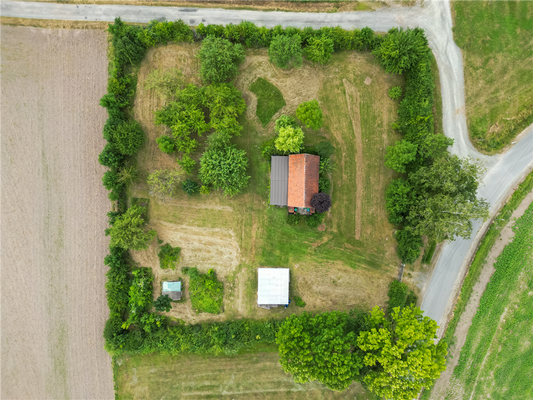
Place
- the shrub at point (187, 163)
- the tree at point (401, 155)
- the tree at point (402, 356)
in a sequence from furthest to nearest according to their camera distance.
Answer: the shrub at point (187, 163)
the tree at point (401, 155)
the tree at point (402, 356)

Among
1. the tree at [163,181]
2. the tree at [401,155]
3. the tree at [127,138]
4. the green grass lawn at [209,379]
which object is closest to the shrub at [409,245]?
the tree at [401,155]

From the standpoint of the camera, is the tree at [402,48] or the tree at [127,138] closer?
the tree at [402,48]

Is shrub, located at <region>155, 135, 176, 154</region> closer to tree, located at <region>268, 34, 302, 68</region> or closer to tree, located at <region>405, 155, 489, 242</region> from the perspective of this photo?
tree, located at <region>268, 34, 302, 68</region>

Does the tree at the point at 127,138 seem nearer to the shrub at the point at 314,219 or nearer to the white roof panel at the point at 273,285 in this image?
the white roof panel at the point at 273,285

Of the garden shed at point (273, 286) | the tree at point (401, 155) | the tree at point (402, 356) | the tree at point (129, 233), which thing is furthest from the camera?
the garden shed at point (273, 286)

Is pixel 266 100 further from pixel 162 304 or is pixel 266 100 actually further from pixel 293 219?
pixel 162 304

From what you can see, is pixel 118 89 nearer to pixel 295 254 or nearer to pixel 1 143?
pixel 1 143

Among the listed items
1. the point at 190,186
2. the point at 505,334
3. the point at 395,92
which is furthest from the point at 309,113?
the point at 505,334
